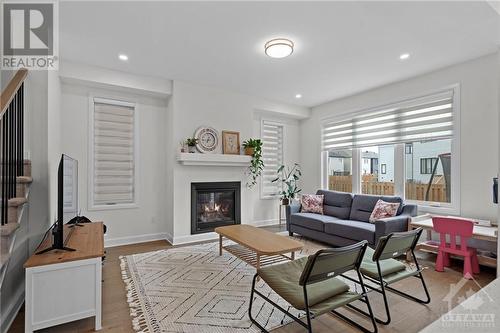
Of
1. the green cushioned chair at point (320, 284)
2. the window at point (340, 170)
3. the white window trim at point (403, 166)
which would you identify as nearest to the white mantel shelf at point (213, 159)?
the window at point (340, 170)

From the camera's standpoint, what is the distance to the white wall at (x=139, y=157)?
161 inches

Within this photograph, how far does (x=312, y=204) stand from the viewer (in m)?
5.10

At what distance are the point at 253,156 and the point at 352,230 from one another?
2.27 m

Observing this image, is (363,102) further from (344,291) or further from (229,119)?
(344,291)

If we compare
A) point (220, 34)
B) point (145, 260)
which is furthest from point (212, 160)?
point (220, 34)

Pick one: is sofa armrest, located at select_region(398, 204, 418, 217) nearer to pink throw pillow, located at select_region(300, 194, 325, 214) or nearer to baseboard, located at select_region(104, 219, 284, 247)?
pink throw pillow, located at select_region(300, 194, 325, 214)

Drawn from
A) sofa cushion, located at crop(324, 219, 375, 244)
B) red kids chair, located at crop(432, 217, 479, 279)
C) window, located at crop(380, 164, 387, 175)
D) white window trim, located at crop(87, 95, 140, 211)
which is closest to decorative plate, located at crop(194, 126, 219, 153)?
white window trim, located at crop(87, 95, 140, 211)

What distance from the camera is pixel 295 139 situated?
6520 millimetres

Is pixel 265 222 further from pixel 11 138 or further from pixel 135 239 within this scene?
pixel 11 138

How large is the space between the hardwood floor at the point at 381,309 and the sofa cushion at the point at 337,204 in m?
1.59

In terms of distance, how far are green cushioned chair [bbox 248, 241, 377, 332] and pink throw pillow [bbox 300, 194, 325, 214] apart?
9.60 ft

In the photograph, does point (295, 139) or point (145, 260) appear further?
point (295, 139)

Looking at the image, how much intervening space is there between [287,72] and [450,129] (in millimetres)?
2611

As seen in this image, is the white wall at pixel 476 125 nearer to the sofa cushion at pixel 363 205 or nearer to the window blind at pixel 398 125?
the window blind at pixel 398 125
